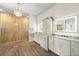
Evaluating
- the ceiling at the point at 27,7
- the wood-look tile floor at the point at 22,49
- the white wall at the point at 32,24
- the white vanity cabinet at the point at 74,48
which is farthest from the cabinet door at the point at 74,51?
the ceiling at the point at 27,7

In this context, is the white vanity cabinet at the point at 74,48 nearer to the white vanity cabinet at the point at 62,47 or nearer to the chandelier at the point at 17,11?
the white vanity cabinet at the point at 62,47

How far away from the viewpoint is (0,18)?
7.98 ft

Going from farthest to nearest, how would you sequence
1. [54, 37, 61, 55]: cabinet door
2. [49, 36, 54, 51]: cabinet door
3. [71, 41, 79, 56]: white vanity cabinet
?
1. [49, 36, 54, 51]: cabinet door
2. [54, 37, 61, 55]: cabinet door
3. [71, 41, 79, 56]: white vanity cabinet


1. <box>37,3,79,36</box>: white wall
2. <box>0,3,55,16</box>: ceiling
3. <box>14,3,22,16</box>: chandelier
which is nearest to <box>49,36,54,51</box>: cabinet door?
<box>37,3,79,36</box>: white wall

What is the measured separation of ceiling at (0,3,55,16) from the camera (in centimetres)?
238

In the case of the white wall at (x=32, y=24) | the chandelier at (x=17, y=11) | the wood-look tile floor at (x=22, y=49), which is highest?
the chandelier at (x=17, y=11)

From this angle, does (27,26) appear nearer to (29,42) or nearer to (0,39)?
(29,42)

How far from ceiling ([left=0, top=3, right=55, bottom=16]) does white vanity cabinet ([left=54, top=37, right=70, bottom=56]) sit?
86cm

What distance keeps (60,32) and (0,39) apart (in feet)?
4.79

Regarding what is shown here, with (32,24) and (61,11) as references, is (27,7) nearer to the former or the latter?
(32,24)

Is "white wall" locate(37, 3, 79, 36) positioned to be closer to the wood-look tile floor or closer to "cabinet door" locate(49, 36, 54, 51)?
"cabinet door" locate(49, 36, 54, 51)

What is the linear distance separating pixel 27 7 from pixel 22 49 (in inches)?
40.2

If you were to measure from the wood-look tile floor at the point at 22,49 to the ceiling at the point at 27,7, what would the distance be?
0.78 metres

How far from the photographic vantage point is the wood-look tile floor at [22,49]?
2.40 meters
